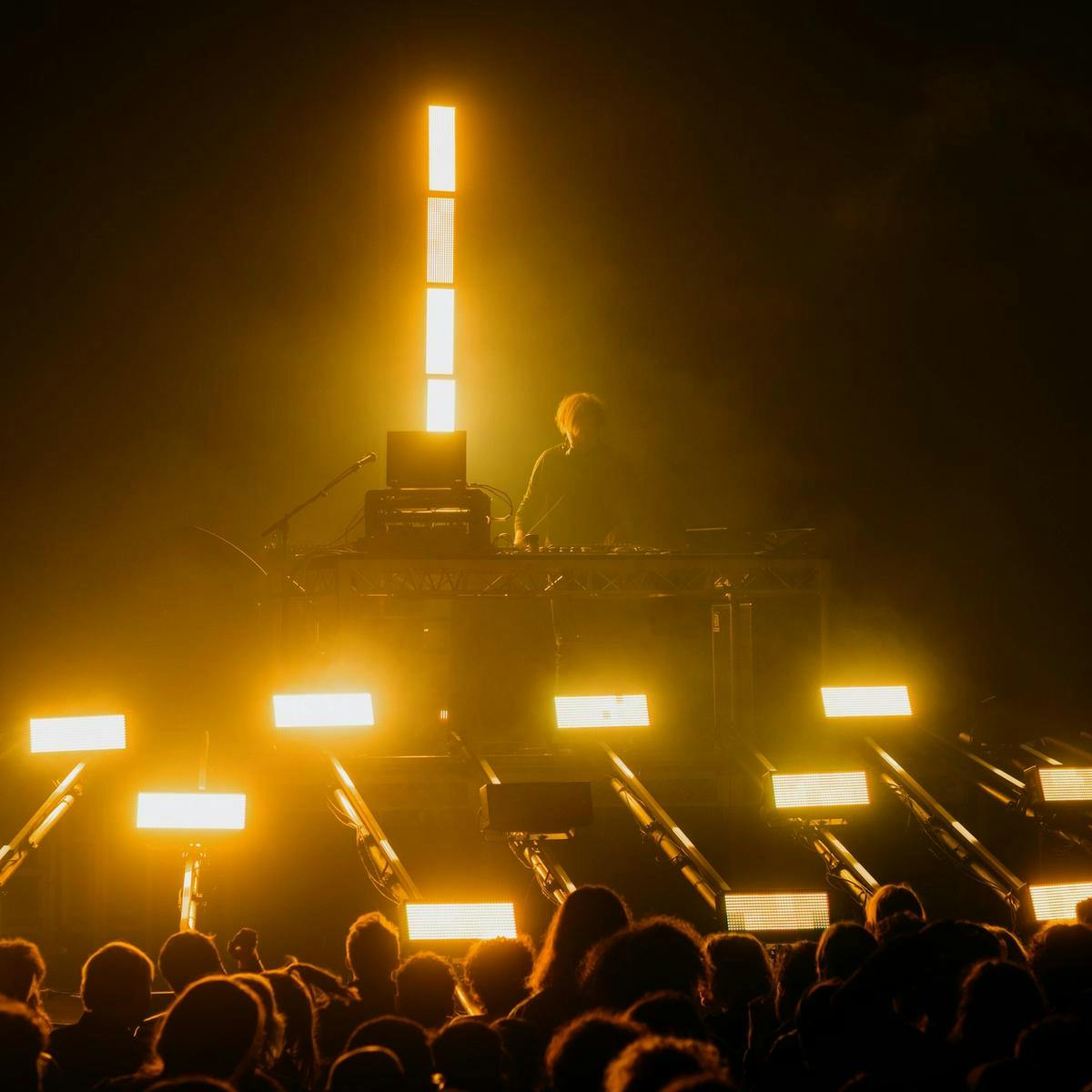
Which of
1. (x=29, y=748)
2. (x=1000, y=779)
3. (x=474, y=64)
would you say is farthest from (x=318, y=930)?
(x=474, y=64)

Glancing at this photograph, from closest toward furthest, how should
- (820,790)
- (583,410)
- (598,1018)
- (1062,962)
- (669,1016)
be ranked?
(598,1018)
(669,1016)
(1062,962)
(820,790)
(583,410)

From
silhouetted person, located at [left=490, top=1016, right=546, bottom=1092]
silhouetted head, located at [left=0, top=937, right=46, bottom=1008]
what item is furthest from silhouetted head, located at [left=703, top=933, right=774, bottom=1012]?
silhouetted head, located at [left=0, top=937, right=46, bottom=1008]

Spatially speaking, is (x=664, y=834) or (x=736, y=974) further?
(x=664, y=834)

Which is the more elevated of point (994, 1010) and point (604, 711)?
point (604, 711)

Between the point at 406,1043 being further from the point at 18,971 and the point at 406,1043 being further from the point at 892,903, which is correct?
the point at 892,903

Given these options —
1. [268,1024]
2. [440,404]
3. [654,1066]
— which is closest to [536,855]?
[268,1024]

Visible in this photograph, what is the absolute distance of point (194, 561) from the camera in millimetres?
5465

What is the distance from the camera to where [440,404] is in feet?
26.2

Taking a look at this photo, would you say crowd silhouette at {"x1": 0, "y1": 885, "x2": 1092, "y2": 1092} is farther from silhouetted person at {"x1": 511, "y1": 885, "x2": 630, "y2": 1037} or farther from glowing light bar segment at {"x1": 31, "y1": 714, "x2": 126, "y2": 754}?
glowing light bar segment at {"x1": 31, "y1": 714, "x2": 126, "y2": 754}

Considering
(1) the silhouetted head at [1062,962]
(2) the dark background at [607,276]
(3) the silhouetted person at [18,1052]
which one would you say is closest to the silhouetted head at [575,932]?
(1) the silhouetted head at [1062,962]

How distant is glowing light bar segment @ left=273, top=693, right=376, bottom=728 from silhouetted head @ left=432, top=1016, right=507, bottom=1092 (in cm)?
307

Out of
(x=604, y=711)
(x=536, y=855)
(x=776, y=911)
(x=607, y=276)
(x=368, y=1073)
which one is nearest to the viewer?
(x=368, y=1073)

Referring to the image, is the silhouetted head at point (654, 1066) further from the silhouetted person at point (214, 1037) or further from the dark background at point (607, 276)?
the dark background at point (607, 276)

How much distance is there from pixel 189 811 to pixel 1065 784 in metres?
3.61
